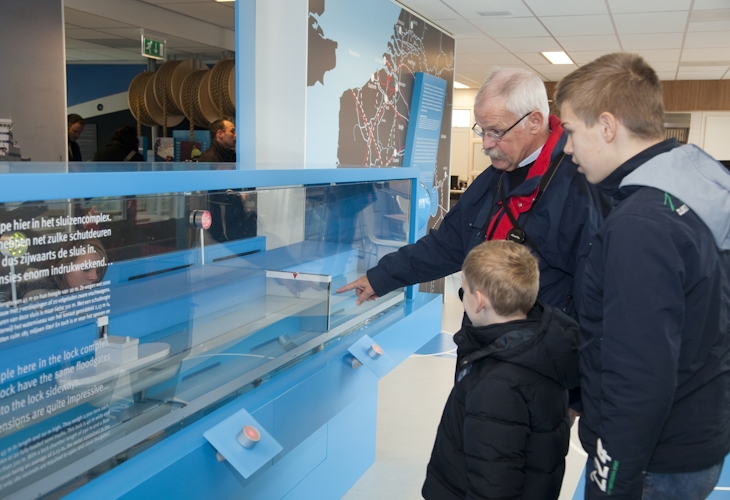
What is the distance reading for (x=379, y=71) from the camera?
5113 mm

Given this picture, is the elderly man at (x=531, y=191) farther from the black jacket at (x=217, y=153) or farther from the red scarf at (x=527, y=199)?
the black jacket at (x=217, y=153)

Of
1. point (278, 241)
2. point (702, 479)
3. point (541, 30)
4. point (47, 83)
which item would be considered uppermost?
point (541, 30)

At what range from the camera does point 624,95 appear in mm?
1256

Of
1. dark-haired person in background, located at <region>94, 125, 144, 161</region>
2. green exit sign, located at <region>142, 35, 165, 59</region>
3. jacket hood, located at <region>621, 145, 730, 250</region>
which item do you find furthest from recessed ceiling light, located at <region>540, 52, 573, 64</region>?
jacket hood, located at <region>621, 145, 730, 250</region>

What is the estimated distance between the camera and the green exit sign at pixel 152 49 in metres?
5.81

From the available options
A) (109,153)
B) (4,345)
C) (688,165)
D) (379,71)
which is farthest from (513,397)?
(109,153)

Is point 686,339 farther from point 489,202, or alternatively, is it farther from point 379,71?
point 379,71

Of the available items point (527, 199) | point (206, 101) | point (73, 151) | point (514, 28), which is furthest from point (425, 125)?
point (527, 199)

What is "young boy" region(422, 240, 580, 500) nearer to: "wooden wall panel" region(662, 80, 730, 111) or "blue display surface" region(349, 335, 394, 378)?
"blue display surface" region(349, 335, 394, 378)

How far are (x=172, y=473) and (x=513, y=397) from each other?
0.75m

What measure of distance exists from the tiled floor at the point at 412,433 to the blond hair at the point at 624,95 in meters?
2.12

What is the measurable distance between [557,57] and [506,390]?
7.97 m

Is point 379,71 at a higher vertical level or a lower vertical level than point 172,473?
higher

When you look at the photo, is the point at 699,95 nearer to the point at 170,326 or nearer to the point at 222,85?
the point at 222,85
